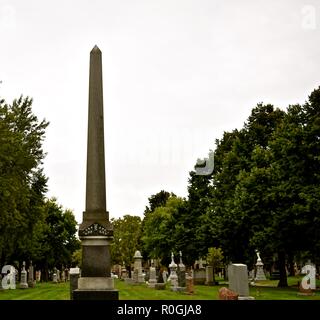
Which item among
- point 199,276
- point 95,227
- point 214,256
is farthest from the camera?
point 214,256

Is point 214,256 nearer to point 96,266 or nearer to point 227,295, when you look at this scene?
point 96,266

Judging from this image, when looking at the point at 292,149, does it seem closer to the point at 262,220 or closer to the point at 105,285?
the point at 262,220

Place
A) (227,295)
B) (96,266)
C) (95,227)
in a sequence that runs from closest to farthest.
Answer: (227,295) < (96,266) < (95,227)

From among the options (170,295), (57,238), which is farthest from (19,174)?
(57,238)

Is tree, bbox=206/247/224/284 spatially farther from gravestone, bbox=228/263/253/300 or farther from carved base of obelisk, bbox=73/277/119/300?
carved base of obelisk, bbox=73/277/119/300

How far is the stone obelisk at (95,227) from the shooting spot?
15484 mm

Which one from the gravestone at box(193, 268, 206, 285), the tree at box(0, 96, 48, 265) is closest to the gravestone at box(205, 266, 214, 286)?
the gravestone at box(193, 268, 206, 285)

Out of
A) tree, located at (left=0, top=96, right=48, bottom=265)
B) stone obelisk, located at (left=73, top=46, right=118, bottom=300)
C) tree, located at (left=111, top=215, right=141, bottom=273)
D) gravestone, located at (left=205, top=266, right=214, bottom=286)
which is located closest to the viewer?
stone obelisk, located at (left=73, top=46, right=118, bottom=300)

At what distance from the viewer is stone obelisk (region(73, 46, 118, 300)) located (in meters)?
15.5

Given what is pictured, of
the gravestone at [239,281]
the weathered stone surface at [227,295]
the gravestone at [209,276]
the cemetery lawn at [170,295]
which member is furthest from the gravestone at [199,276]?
the weathered stone surface at [227,295]

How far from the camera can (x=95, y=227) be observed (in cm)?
1583

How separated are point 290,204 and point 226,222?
822 centimetres
